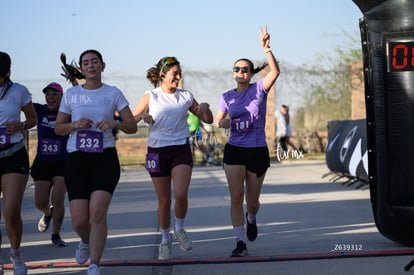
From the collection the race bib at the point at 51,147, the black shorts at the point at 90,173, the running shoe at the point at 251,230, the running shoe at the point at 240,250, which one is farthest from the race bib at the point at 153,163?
the race bib at the point at 51,147

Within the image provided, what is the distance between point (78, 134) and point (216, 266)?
1.79 m

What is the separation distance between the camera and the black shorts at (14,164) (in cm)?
762

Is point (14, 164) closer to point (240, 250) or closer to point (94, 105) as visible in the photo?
point (94, 105)

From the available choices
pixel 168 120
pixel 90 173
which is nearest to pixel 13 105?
pixel 90 173

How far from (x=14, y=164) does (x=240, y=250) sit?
2.29 metres

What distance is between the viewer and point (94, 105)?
A: 24.0ft

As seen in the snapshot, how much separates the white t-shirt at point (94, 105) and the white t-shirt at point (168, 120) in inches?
44.9

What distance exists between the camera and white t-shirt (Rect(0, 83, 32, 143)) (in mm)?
7719

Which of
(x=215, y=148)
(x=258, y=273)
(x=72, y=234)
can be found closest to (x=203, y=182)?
(x=215, y=148)

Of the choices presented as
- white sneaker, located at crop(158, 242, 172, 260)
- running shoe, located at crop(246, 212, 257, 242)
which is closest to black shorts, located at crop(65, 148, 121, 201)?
white sneaker, located at crop(158, 242, 172, 260)

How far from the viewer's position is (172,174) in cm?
852

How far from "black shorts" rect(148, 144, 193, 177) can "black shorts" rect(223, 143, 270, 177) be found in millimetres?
505

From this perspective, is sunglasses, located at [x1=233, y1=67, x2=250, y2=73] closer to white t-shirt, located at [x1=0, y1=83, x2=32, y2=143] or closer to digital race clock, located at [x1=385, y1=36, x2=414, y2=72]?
digital race clock, located at [x1=385, y1=36, x2=414, y2=72]

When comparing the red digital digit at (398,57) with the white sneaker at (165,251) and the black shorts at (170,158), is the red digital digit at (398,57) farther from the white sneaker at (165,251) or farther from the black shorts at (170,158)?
the white sneaker at (165,251)
